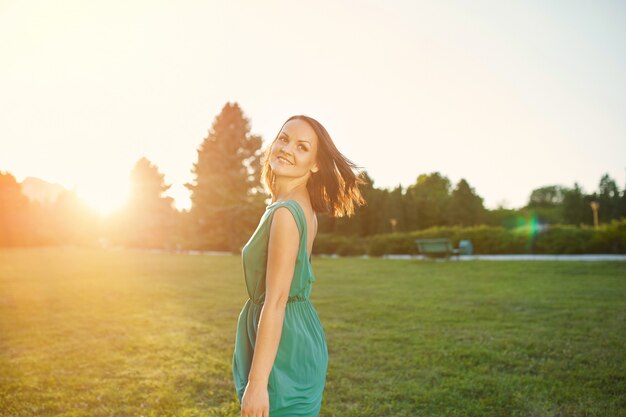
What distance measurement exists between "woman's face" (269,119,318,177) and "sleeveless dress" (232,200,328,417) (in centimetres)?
20

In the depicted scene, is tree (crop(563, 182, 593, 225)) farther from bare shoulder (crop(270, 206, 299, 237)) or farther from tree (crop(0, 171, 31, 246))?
tree (crop(0, 171, 31, 246))

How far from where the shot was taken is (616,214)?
168 feet

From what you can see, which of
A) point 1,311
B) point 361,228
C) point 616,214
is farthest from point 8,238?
point 616,214

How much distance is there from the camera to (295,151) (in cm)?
198

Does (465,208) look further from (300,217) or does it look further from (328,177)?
(300,217)

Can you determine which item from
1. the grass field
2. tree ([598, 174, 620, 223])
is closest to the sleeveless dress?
the grass field

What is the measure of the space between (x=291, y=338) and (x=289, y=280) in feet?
1.02

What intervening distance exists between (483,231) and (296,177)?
89.9 feet

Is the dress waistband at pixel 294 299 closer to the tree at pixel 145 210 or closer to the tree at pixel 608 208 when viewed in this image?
the tree at pixel 145 210

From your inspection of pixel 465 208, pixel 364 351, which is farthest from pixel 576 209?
pixel 364 351

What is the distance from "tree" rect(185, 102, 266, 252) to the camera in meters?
38.3

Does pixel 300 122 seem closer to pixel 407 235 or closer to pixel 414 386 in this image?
pixel 414 386

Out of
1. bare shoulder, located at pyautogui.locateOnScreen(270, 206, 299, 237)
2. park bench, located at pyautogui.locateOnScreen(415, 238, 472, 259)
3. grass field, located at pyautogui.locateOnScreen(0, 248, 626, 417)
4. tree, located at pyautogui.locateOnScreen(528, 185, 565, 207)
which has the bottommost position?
grass field, located at pyautogui.locateOnScreen(0, 248, 626, 417)

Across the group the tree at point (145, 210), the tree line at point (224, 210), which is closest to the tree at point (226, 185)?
the tree line at point (224, 210)
